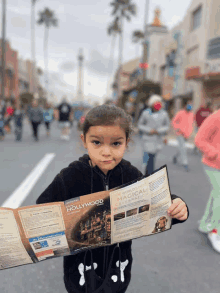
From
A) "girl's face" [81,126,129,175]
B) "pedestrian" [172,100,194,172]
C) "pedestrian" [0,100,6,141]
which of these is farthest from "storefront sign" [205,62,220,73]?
"girl's face" [81,126,129,175]

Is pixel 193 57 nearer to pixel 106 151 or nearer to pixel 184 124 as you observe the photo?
pixel 184 124

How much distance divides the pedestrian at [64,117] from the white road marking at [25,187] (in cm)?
573

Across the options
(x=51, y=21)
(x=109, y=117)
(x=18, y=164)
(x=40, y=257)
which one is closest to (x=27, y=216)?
(x=40, y=257)

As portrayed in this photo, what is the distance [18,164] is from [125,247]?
6233 millimetres

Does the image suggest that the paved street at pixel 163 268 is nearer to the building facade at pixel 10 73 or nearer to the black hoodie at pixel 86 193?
the black hoodie at pixel 86 193

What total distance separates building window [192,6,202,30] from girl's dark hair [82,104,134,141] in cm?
2552

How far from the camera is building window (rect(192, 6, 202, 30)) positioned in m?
24.0

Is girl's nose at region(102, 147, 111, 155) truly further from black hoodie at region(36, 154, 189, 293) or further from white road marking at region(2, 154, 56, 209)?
white road marking at region(2, 154, 56, 209)

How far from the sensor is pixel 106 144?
1.44m

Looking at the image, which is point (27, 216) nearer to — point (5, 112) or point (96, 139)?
point (96, 139)

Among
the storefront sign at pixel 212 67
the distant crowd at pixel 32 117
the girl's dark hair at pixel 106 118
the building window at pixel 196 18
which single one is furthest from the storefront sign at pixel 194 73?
the girl's dark hair at pixel 106 118

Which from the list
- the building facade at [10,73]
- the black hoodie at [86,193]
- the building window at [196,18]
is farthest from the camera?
the building facade at [10,73]

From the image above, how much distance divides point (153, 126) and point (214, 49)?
16.8 metres

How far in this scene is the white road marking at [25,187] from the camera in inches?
173
